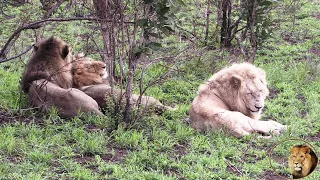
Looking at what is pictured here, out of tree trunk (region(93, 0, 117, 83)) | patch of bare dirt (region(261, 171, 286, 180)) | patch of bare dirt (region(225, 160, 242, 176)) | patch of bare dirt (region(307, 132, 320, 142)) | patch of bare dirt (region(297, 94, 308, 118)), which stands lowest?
patch of bare dirt (region(297, 94, 308, 118))

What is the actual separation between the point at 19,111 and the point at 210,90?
Answer: 2.36 metres

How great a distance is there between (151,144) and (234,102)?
1540 mm

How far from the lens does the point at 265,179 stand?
17.9ft

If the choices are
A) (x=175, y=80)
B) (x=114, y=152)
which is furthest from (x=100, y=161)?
(x=175, y=80)

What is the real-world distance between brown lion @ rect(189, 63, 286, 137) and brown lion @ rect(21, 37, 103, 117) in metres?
1.32

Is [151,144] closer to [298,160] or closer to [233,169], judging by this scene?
[233,169]

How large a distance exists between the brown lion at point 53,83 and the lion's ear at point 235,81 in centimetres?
171

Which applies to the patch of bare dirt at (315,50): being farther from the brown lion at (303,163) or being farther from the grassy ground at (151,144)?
the brown lion at (303,163)

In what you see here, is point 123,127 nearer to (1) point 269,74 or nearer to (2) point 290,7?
(1) point 269,74

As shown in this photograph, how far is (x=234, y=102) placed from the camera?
23.8ft

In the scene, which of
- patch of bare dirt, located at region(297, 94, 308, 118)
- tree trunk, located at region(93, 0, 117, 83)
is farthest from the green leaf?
patch of bare dirt, located at region(297, 94, 308, 118)

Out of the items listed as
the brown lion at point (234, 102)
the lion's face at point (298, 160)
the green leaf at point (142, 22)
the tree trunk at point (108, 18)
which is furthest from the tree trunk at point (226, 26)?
the lion's face at point (298, 160)

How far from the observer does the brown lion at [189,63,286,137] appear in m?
6.72

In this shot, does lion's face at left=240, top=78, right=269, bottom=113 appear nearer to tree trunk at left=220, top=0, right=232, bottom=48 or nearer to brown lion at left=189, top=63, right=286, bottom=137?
brown lion at left=189, top=63, right=286, bottom=137
